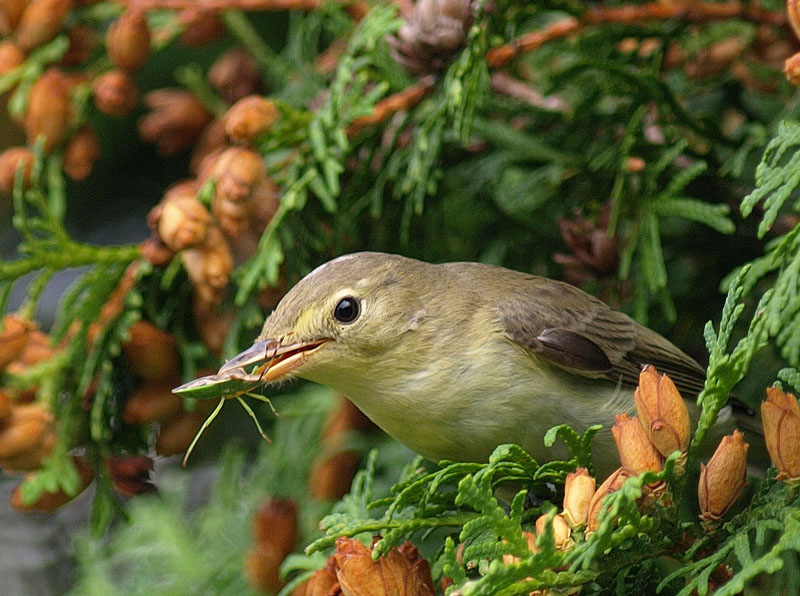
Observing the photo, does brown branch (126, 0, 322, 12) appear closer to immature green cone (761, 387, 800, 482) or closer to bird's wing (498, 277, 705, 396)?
bird's wing (498, 277, 705, 396)

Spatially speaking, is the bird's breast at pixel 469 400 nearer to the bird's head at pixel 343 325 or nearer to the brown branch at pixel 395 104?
the bird's head at pixel 343 325

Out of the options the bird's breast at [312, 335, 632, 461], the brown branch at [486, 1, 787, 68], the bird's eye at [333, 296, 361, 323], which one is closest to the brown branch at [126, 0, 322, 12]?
the brown branch at [486, 1, 787, 68]

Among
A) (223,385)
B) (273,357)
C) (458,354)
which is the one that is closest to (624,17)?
(458,354)

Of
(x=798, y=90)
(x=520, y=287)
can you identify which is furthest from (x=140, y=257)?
(x=798, y=90)

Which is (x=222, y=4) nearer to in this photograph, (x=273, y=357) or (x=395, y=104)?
(x=395, y=104)

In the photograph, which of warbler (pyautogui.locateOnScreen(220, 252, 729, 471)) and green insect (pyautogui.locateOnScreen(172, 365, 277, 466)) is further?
warbler (pyautogui.locateOnScreen(220, 252, 729, 471))

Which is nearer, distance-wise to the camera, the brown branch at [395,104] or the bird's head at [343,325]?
the bird's head at [343,325]

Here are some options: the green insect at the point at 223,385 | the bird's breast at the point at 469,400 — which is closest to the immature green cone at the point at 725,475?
the bird's breast at the point at 469,400
